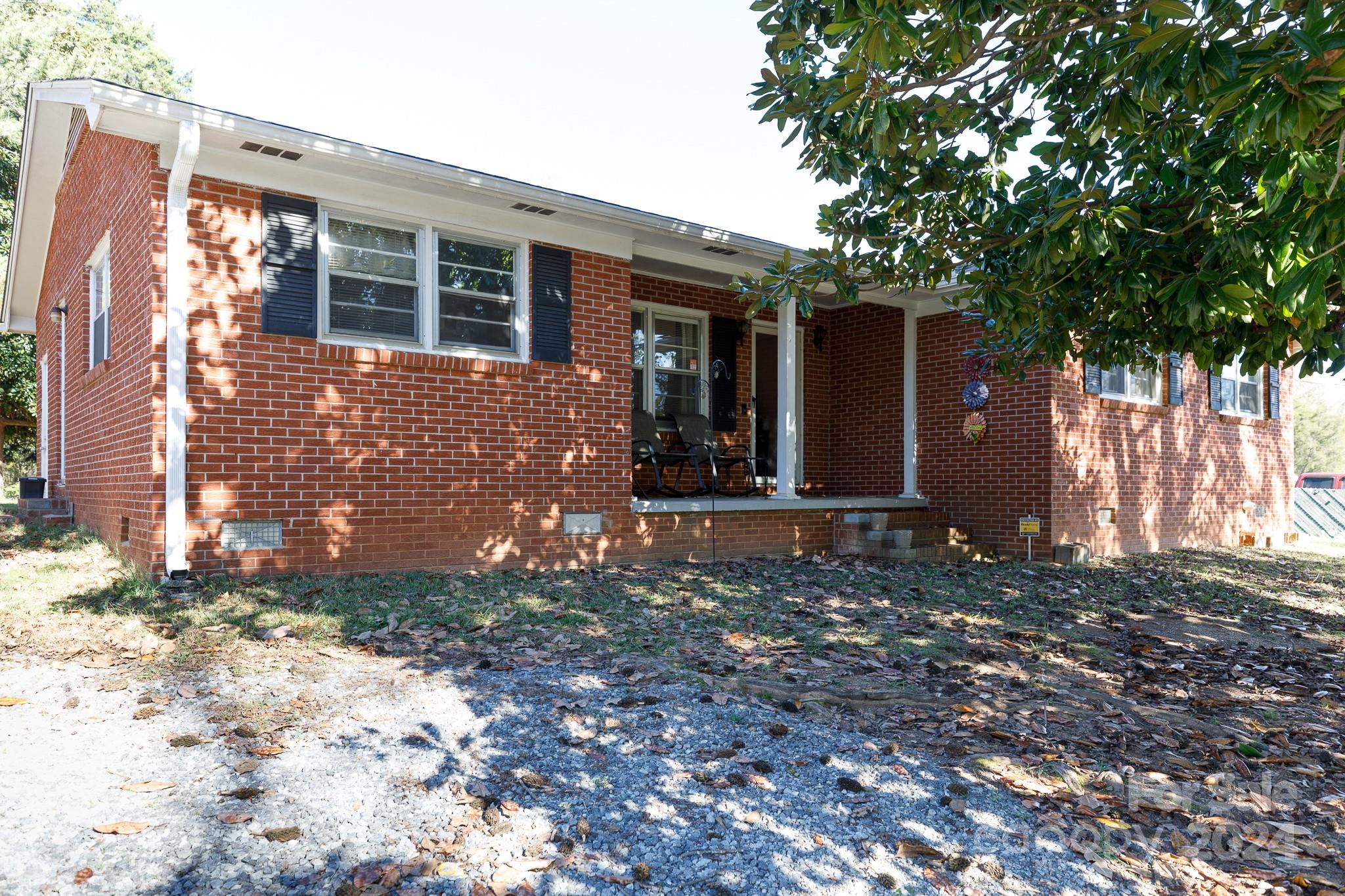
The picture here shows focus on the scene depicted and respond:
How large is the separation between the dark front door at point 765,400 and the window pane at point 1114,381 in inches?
152

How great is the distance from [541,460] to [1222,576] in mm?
6983

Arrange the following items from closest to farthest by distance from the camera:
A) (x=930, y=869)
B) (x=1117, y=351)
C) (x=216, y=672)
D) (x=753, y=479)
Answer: (x=930, y=869) < (x=216, y=672) < (x=1117, y=351) < (x=753, y=479)

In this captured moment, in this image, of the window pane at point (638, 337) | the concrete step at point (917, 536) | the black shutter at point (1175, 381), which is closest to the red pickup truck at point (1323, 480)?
the black shutter at point (1175, 381)

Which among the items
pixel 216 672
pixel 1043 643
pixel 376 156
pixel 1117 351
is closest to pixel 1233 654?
pixel 1043 643

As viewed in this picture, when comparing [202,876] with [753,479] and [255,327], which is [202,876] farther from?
[753,479]

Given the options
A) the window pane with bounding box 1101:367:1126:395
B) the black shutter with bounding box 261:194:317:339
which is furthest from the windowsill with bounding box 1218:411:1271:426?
the black shutter with bounding box 261:194:317:339

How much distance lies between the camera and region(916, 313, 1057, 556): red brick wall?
9.20 meters

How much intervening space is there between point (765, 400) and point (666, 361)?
1590mm

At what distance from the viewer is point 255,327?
602 centimetres

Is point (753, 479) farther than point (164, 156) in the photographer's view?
Yes

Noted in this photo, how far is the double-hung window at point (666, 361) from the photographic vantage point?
32.1 feet

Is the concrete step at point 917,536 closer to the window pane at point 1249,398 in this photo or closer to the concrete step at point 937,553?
the concrete step at point 937,553

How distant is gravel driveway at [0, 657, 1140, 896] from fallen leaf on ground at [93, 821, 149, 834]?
0.07ft

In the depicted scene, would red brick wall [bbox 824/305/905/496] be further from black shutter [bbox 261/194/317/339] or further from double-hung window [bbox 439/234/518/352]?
black shutter [bbox 261/194/317/339]
